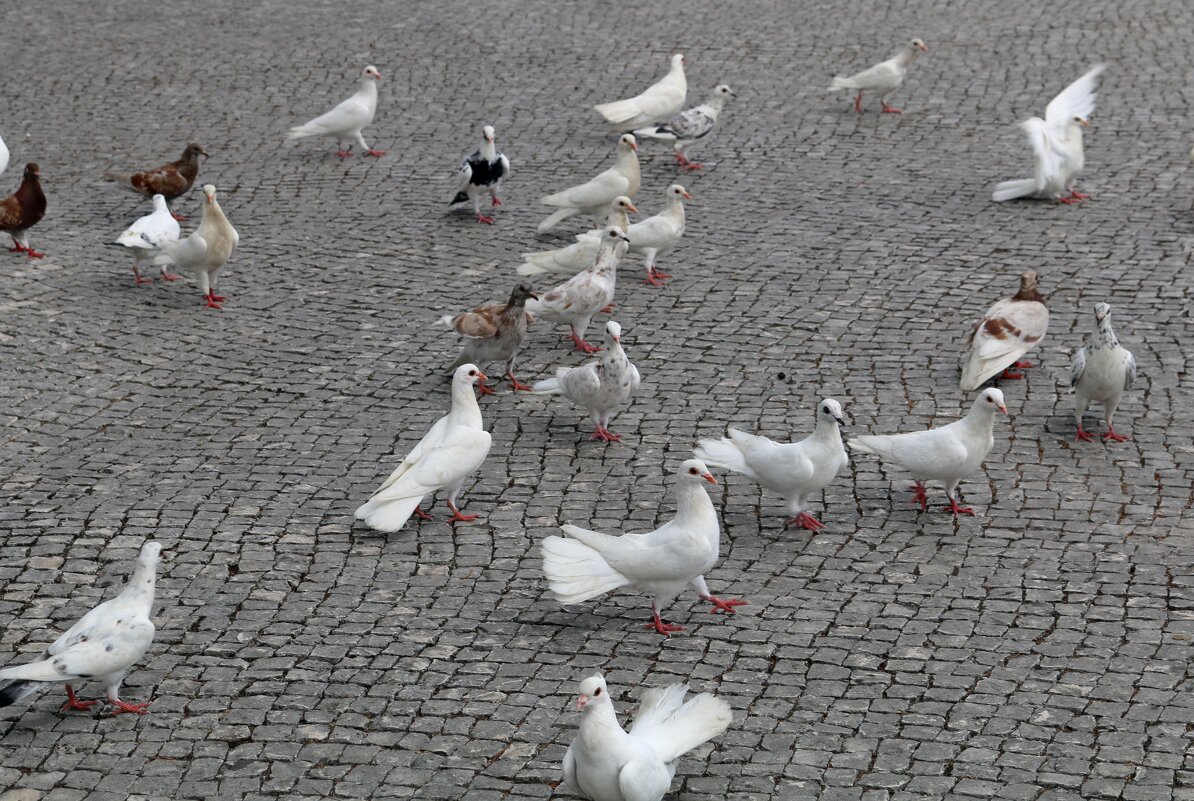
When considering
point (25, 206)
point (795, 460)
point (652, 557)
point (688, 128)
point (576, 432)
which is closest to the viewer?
point (652, 557)

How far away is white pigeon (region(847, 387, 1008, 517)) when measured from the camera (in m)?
8.71

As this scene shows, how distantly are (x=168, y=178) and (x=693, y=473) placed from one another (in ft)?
25.8

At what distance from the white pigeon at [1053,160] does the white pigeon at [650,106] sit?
3468 millimetres

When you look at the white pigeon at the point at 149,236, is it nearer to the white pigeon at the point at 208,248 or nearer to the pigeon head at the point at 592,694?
the white pigeon at the point at 208,248

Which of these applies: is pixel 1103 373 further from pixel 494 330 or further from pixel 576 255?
pixel 576 255

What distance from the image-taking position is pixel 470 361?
10.6 metres

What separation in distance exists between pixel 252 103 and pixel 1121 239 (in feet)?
30.4

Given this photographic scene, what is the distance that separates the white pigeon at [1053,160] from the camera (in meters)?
13.8

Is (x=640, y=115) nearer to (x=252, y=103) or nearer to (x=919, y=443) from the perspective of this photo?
(x=252, y=103)

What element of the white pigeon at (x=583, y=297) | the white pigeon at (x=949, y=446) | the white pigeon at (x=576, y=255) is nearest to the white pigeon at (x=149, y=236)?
the white pigeon at (x=576, y=255)

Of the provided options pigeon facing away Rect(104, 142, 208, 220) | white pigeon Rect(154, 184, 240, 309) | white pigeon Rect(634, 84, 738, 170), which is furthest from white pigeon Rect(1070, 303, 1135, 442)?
pigeon facing away Rect(104, 142, 208, 220)

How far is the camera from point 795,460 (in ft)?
28.0

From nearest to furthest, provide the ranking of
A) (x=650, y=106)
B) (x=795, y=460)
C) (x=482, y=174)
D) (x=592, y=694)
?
(x=592, y=694)
(x=795, y=460)
(x=482, y=174)
(x=650, y=106)

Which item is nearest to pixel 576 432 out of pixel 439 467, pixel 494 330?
pixel 494 330
